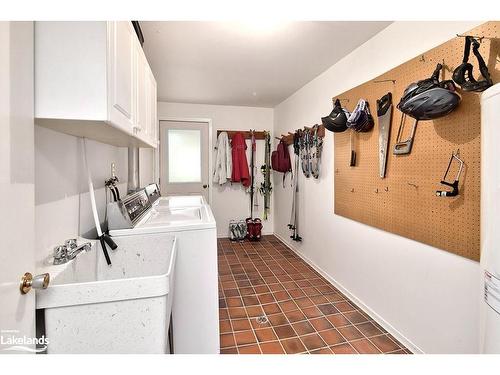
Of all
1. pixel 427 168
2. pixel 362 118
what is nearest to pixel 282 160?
pixel 362 118

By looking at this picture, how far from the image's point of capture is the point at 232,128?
14.4ft

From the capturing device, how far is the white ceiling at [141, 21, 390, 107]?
1933 mm

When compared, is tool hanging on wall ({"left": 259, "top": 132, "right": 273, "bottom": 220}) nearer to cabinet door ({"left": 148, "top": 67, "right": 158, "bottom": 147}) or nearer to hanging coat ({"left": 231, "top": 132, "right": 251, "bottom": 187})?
hanging coat ({"left": 231, "top": 132, "right": 251, "bottom": 187})

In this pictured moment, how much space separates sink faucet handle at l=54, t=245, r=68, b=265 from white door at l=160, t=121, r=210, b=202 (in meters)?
3.21

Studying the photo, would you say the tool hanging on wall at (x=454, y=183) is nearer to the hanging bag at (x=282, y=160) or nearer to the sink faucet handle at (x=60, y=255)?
the sink faucet handle at (x=60, y=255)

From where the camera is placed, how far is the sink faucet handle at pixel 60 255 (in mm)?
1033

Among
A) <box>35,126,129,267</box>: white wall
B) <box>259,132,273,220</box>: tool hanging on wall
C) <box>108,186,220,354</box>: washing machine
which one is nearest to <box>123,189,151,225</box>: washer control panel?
<box>108,186,220,354</box>: washing machine

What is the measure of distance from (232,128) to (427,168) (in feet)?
A: 10.9

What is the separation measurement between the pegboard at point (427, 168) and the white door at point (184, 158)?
2722 mm

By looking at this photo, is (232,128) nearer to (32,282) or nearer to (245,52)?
(245,52)

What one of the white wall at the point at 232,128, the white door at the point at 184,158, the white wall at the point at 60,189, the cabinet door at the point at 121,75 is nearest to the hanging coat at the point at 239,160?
the white wall at the point at 232,128
